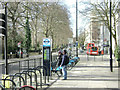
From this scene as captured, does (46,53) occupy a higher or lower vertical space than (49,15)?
lower

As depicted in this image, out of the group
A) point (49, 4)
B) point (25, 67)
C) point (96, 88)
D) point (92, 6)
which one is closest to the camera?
point (96, 88)

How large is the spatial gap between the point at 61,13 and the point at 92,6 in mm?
4632

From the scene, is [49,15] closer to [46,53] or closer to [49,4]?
[49,4]

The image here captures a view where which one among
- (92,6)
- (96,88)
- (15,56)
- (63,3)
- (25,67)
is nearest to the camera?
(96,88)

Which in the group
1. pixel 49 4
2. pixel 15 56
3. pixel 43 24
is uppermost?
pixel 49 4

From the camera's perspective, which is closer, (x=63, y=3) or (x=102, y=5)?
(x=63, y=3)

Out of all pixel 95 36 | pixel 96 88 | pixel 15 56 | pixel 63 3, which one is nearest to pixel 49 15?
pixel 63 3

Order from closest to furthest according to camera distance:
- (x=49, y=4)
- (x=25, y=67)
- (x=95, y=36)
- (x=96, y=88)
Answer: (x=96, y=88) → (x=25, y=67) → (x=49, y=4) → (x=95, y=36)

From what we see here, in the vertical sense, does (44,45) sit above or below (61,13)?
below

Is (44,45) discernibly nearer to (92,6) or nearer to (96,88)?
(96,88)

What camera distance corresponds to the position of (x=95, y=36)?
94.3 m

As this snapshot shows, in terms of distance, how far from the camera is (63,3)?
59.3ft

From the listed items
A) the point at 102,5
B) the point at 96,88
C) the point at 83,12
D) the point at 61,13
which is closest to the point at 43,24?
the point at 61,13

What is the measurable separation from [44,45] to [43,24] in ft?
25.7
